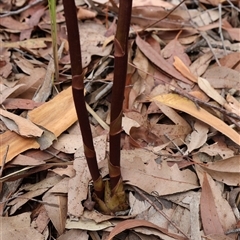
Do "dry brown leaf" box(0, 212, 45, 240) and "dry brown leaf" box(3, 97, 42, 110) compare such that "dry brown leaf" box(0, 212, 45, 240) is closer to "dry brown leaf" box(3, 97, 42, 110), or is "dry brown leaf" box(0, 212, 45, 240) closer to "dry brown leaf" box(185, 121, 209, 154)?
"dry brown leaf" box(3, 97, 42, 110)

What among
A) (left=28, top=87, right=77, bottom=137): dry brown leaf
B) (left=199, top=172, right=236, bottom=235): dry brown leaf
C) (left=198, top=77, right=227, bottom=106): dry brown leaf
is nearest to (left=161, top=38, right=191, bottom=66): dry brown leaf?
(left=198, top=77, right=227, bottom=106): dry brown leaf

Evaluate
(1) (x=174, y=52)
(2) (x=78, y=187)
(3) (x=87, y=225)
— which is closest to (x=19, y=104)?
(2) (x=78, y=187)

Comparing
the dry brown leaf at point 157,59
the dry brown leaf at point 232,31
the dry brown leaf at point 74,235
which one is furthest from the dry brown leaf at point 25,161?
the dry brown leaf at point 232,31

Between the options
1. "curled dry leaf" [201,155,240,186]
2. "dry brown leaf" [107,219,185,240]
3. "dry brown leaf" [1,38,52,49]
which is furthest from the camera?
"dry brown leaf" [1,38,52,49]

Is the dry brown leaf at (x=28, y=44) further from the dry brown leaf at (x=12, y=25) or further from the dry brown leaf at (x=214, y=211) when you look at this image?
the dry brown leaf at (x=214, y=211)

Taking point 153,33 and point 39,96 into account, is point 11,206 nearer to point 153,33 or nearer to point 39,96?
point 39,96

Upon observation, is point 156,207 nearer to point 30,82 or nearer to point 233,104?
point 233,104

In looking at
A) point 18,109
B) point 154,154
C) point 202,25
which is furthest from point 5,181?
point 202,25
